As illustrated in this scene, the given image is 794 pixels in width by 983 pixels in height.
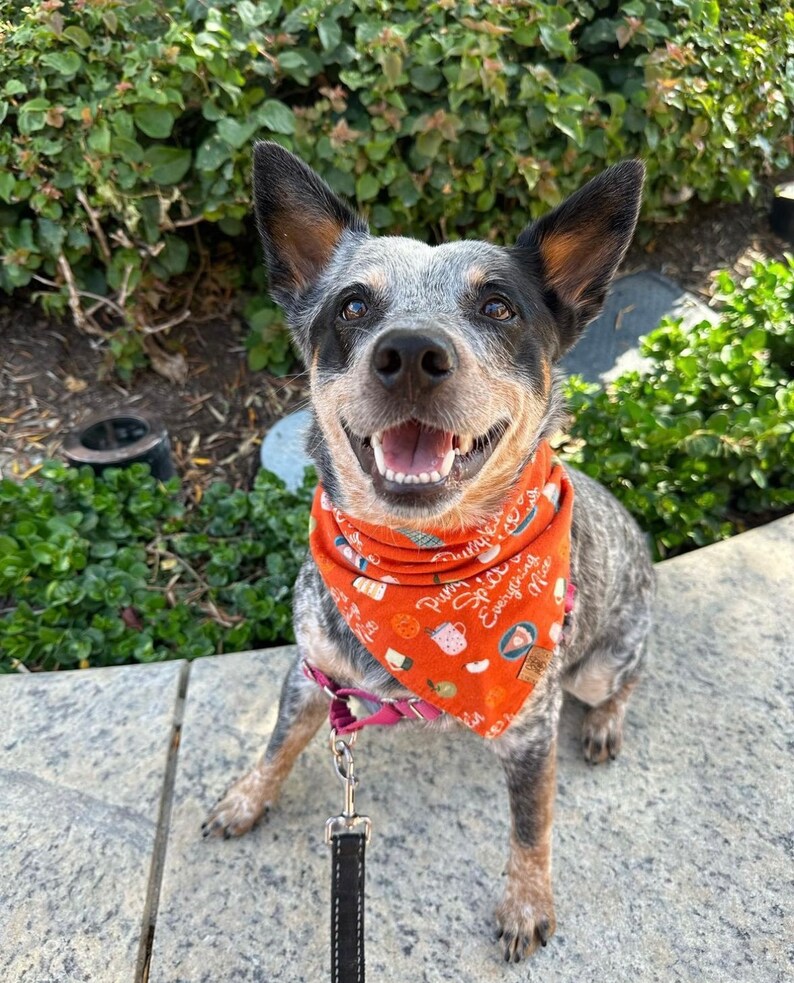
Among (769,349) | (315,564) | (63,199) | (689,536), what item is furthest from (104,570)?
(769,349)

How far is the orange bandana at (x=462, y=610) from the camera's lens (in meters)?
2.08

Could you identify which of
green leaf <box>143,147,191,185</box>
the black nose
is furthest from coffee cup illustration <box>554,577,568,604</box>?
green leaf <box>143,147,191,185</box>

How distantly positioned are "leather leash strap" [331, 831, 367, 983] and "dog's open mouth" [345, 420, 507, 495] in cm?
87

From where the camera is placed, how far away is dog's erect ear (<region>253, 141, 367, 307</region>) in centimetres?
213

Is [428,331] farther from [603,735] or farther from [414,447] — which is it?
[603,735]

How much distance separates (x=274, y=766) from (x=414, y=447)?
3.90 ft

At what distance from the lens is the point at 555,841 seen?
7.77ft

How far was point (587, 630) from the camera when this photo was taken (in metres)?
2.51

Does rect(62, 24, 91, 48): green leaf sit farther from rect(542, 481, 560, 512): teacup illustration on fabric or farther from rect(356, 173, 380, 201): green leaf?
rect(542, 481, 560, 512): teacup illustration on fabric

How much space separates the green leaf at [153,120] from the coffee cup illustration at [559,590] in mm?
2880

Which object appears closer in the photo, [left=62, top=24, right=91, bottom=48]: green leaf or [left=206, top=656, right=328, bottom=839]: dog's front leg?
[left=206, top=656, right=328, bottom=839]: dog's front leg

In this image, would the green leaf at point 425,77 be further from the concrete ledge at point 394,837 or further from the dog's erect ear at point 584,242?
the concrete ledge at point 394,837

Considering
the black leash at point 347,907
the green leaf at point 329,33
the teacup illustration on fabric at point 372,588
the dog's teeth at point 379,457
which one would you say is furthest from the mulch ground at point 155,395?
the black leash at point 347,907

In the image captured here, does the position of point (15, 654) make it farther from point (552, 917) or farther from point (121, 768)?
point (552, 917)
